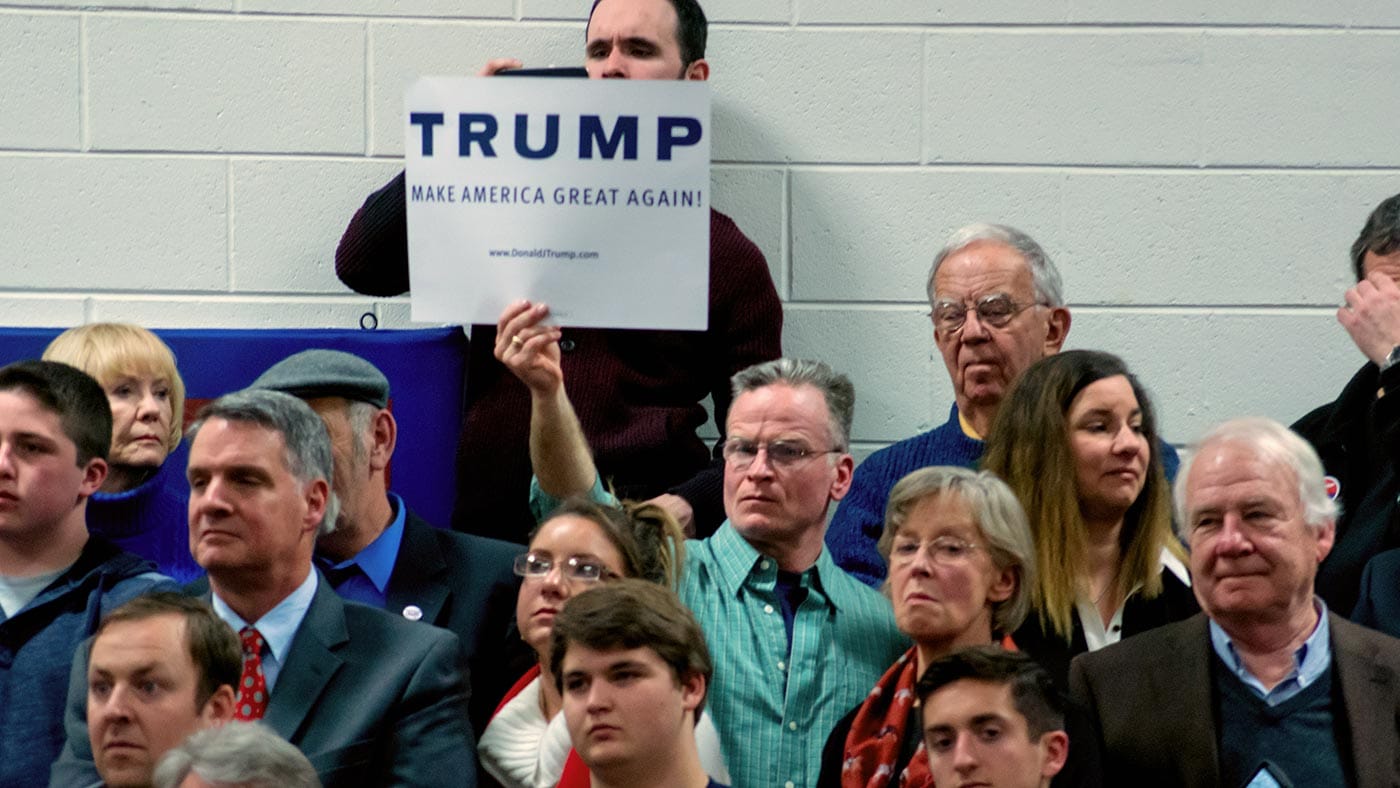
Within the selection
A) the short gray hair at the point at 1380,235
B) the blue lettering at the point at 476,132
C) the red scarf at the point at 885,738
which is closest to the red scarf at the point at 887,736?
the red scarf at the point at 885,738

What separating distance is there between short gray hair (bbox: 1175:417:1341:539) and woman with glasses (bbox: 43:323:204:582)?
1.70 metres

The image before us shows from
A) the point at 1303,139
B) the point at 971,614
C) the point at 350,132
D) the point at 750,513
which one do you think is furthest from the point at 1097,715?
the point at 350,132

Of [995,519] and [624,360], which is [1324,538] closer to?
[995,519]

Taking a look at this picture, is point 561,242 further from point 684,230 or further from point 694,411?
point 694,411

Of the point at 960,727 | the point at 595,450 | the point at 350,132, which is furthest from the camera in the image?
the point at 350,132

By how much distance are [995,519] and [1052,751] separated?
0.40m

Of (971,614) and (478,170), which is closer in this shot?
(971,614)

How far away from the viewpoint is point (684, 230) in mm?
3193

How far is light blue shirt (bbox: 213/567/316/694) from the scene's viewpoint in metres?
2.73

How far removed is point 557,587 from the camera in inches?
113

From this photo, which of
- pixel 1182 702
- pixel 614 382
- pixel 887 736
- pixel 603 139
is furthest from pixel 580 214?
pixel 1182 702

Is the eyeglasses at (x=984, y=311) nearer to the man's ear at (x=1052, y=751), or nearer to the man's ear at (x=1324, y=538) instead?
the man's ear at (x=1324, y=538)

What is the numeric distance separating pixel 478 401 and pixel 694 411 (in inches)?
16.7

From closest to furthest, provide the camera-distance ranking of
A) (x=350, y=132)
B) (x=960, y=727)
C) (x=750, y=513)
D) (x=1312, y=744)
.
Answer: (x=960, y=727) → (x=1312, y=744) → (x=750, y=513) → (x=350, y=132)
